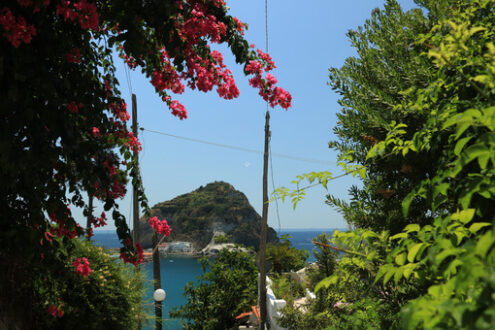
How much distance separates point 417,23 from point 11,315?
446cm

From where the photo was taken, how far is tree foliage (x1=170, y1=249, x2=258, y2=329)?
11930mm

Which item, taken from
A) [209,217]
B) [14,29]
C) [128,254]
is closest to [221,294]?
[128,254]

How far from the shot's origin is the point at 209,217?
112 metres

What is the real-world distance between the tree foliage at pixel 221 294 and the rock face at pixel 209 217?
93.6m

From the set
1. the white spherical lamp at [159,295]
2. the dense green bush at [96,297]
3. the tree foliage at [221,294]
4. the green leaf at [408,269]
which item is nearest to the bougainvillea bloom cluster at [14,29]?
the green leaf at [408,269]

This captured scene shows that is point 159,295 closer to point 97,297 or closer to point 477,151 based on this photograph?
point 97,297

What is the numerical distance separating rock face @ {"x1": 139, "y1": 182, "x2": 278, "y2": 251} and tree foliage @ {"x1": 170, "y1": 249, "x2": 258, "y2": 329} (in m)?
93.6

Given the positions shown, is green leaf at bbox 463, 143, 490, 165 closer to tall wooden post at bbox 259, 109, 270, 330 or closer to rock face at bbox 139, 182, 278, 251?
tall wooden post at bbox 259, 109, 270, 330

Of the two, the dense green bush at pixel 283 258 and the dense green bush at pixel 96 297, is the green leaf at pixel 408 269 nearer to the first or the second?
the dense green bush at pixel 96 297

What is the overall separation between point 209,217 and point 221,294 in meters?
102

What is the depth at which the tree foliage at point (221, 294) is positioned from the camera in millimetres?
11930

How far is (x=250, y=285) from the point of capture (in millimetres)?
12891

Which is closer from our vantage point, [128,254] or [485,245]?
[485,245]

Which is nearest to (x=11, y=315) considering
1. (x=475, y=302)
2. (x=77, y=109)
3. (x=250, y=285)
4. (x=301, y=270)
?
(x=77, y=109)
